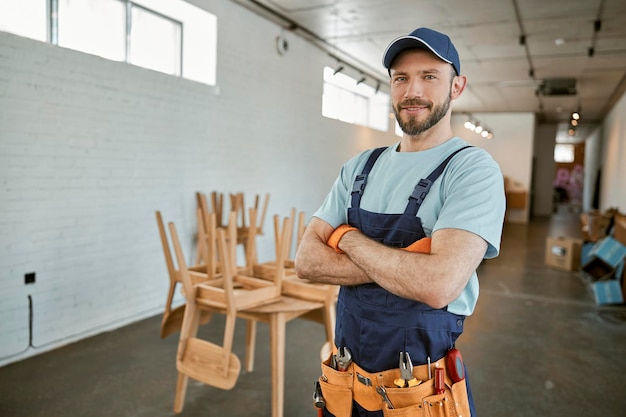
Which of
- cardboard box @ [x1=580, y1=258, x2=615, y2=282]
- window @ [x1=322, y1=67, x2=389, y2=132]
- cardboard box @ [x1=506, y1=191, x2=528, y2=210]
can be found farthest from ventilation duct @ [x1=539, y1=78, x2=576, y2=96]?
cardboard box @ [x1=506, y1=191, x2=528, y2=210]

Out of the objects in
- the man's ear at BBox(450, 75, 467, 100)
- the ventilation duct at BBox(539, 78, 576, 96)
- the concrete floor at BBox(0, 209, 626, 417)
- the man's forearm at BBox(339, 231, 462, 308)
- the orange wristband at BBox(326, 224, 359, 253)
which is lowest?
the concrete floor at BBox(0, 209, 626, 417)

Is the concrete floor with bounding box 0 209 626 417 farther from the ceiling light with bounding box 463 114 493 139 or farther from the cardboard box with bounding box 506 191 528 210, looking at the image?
the cardboard box with bounding box 506 191 528 210

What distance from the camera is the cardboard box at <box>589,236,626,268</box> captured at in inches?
224

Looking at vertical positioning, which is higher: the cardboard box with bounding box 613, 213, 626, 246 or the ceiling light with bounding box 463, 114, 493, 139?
the ceiling light with bounding box 463, 114, 493, 139

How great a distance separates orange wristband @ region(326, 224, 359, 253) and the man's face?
0.32m

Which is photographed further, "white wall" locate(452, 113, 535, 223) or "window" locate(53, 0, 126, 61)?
"white wall" locate(452, 113, 535, 223)

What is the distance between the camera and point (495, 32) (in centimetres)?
629

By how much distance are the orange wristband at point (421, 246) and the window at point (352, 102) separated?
579 cm

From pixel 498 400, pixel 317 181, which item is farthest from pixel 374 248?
pixel 317 181

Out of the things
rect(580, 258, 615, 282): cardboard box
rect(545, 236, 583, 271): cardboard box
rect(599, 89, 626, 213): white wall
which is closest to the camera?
rect(580, 258, 615, 282): cardboard box

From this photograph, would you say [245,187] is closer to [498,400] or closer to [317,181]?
[317,181]

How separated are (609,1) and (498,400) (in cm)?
443

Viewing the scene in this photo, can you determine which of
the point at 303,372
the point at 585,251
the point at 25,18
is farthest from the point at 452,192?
the point at 585,251

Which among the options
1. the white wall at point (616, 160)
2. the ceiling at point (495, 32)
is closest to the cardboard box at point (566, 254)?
the white wall at point (616, 160)
